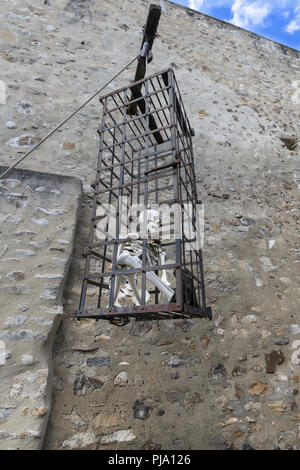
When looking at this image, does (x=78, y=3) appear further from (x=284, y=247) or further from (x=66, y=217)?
(x=284, y=247)

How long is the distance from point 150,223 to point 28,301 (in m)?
0.92

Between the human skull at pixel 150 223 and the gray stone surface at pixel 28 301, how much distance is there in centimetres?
69

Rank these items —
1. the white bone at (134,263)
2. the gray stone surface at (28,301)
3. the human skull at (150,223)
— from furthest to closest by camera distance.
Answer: the human skull at (150,223)
the white bone at (134,263)
the gray stone surface at (28,301)

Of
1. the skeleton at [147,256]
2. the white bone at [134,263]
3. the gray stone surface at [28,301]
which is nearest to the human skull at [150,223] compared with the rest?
the skeleton at [147,256]

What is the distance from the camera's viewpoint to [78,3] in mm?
4797

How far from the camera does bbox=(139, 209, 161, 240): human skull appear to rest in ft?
6.51

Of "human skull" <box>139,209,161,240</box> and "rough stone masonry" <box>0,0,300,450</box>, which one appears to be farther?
"human skull" <box>139,209,161,240</box>

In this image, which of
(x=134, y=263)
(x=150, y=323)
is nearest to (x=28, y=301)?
(x=134, y=263)

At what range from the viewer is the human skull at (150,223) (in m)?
1.98

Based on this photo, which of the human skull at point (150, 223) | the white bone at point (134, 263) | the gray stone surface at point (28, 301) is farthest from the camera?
the human skull at point (150, 223)

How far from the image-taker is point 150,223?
2.06 meters

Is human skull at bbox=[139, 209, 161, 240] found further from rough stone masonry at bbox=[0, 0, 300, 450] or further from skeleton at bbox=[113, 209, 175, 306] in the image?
rough stone masonry at bbox=[0, 0, 300, 450]

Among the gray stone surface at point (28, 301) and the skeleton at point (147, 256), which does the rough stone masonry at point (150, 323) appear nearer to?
the gray stone surface at point (28, 301)

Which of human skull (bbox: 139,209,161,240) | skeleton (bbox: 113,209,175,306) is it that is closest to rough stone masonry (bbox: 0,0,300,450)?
skeleton (bbox: 113,209,175,306)
